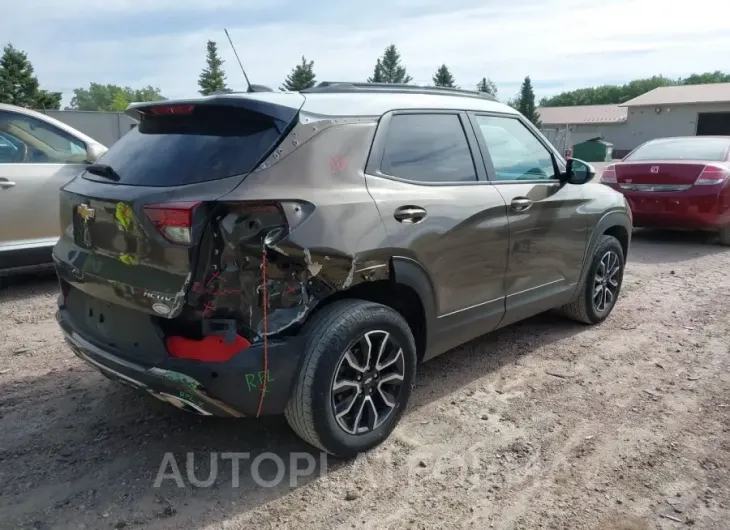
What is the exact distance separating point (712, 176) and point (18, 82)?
1603 inches

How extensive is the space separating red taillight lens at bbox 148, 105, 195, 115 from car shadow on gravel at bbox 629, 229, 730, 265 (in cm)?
653

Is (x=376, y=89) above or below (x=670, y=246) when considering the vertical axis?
above

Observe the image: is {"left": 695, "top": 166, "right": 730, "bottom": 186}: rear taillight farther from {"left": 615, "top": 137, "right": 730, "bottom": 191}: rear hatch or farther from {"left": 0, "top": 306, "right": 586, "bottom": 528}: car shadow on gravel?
{"left": 0, "top": 306, "right": 586, "bottom": 528}: car shadow on gravel

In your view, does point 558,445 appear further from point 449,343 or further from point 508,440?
point 449,343

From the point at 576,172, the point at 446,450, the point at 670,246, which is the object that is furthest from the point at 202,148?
the point at 670,246

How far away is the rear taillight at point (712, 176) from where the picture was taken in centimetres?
812

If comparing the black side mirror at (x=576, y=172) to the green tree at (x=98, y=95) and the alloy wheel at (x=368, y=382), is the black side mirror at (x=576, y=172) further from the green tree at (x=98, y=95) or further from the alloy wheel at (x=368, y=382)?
the green tree at (x=98, y=95)

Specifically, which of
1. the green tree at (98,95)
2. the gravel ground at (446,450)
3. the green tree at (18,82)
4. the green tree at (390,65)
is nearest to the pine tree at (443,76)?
the green tree at (390,65)

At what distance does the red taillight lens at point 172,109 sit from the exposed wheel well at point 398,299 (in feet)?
3.76

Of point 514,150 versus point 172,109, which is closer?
point 172,109

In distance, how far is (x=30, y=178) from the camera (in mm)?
5598

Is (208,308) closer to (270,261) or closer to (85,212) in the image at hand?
(270,261)

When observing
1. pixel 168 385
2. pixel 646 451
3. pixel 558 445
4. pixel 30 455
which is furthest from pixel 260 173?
pixel 646 451

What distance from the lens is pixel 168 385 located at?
2605 millimetres
